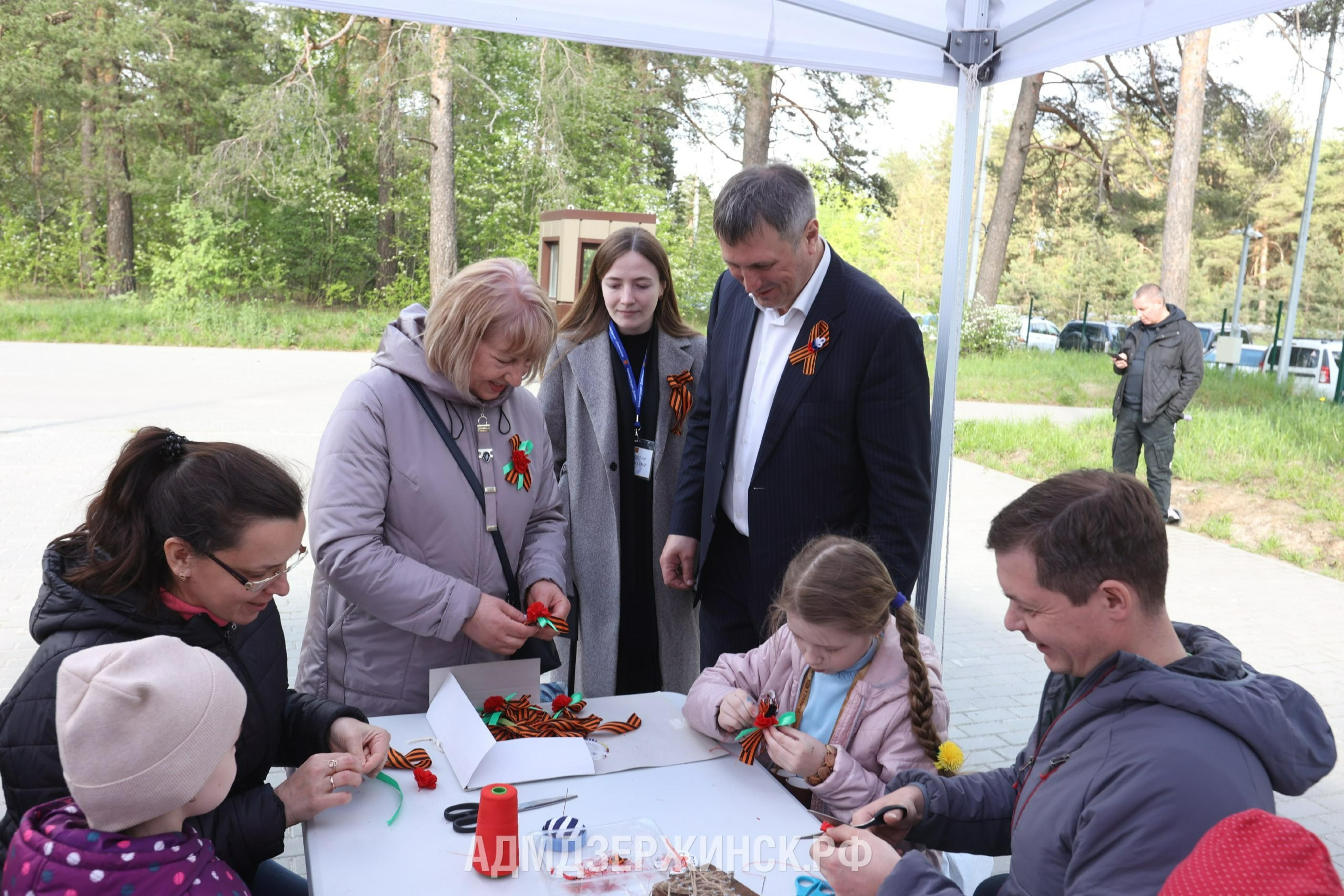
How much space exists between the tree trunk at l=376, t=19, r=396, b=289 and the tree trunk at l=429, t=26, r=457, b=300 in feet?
2.08

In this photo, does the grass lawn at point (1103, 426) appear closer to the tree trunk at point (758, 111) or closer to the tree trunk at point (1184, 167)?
the tree trunk at point (1184, 167)

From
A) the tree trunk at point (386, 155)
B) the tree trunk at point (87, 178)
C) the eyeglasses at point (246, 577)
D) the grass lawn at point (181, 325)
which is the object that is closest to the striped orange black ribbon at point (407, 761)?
the eyeglasses at point (246, 577)

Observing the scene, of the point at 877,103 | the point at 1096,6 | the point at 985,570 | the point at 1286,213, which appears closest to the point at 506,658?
the point at 1096,6

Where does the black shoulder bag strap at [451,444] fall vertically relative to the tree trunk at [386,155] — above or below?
below

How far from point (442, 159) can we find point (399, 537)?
48.7 ft

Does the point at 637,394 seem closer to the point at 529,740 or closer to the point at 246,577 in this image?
the point at 529,740

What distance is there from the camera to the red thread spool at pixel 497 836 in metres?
1.48

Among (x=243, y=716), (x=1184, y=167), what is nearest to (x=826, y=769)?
(x=243, y=716)

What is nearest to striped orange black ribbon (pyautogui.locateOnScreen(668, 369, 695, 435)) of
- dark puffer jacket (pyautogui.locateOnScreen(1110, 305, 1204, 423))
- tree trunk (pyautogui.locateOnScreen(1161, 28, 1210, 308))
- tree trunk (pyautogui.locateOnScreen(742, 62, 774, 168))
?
dark puffer jacket (pyautogui.locateOnScreen(1110, 305, 1204, 423))

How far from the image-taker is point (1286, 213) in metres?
27.1

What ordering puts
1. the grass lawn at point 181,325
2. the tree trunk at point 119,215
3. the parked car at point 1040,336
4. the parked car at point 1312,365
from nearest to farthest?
the parked car at point 1312,365
the grass lawn at point 181,325
the parked car at point 1040,336
the tree trunk at point 119,215

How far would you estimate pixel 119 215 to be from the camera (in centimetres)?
2034

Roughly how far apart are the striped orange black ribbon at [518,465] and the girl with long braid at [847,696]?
2.00 feet

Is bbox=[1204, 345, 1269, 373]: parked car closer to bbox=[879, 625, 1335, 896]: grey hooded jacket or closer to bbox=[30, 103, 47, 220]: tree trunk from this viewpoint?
bbox=[879, 625, 1335, 896]: grey hooded jacket
